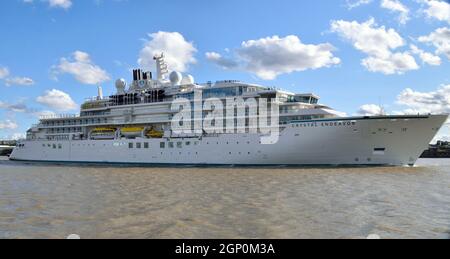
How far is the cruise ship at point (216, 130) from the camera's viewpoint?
28562 mm

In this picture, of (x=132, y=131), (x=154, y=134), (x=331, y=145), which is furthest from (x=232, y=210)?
(x=132, y=131)

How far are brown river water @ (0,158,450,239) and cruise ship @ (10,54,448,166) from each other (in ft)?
31.9

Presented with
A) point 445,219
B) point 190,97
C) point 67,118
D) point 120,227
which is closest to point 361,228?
point 445,219

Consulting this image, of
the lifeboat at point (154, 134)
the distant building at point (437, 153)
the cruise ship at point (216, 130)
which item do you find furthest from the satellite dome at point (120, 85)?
the distant building at point (437, 153)

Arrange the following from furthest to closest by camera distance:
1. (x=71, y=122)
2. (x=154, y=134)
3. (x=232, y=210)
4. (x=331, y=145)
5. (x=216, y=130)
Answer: (x=71, y=122) < (x=154, y=134) < (x=216, y=130) < (x=331, y=145) < (x=232, y=210)

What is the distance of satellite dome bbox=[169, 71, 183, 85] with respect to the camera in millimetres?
42625

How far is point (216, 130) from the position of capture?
3441 cm

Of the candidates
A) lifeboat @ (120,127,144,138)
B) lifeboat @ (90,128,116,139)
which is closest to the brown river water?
lifeboat @ (120,127,144,138)

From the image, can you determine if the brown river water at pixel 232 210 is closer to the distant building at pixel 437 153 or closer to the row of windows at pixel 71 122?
the row of windows at pixel 71 122

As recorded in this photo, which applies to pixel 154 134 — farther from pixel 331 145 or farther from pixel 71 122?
pixel 331 145

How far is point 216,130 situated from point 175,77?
1102 centimetres

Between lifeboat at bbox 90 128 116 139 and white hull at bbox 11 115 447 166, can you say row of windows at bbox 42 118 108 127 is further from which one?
white hull at bbox 11 115 447 166

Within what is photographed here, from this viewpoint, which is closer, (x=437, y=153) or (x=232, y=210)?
(x=232, y=210)

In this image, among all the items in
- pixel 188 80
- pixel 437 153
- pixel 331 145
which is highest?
pixel 188 80
